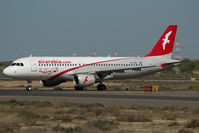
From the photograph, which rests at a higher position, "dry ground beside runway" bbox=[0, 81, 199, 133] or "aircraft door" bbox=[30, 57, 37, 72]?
"aircraft door" bbox=[30, 57, 37, 72]

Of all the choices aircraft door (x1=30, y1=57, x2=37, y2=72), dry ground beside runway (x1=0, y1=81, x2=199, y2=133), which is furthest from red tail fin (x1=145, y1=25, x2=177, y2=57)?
dry ground beside runway (x1=0, y1=81, x2=199, y2=133)

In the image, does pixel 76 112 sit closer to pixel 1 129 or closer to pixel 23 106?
pixel 23 106

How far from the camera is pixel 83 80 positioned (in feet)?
169

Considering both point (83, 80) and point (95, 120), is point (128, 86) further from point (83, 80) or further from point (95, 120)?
point (95, 120)

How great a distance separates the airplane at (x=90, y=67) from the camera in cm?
5150

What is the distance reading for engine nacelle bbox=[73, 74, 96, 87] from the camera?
5159 centimetres

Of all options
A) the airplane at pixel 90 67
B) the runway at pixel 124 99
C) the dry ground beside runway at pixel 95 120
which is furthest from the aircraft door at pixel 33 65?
the dry ground beside runway at pixel 95 120

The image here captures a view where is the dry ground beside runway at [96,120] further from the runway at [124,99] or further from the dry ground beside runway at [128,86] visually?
the dry ground beside runway at [128,86]

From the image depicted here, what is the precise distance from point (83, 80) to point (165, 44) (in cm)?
1433

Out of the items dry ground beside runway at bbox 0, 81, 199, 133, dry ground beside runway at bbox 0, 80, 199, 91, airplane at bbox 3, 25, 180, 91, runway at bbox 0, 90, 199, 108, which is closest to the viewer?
dry ground beside runway at bbox 0, 81, 199, 133

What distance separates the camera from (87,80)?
51906mm

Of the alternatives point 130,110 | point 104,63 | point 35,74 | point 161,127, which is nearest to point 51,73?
point 35,74

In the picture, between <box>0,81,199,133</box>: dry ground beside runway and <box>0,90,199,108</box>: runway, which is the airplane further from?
<box>0,81,199,133</box>: dry ground beside runway

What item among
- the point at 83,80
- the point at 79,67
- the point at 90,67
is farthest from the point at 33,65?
the point at 90,67
